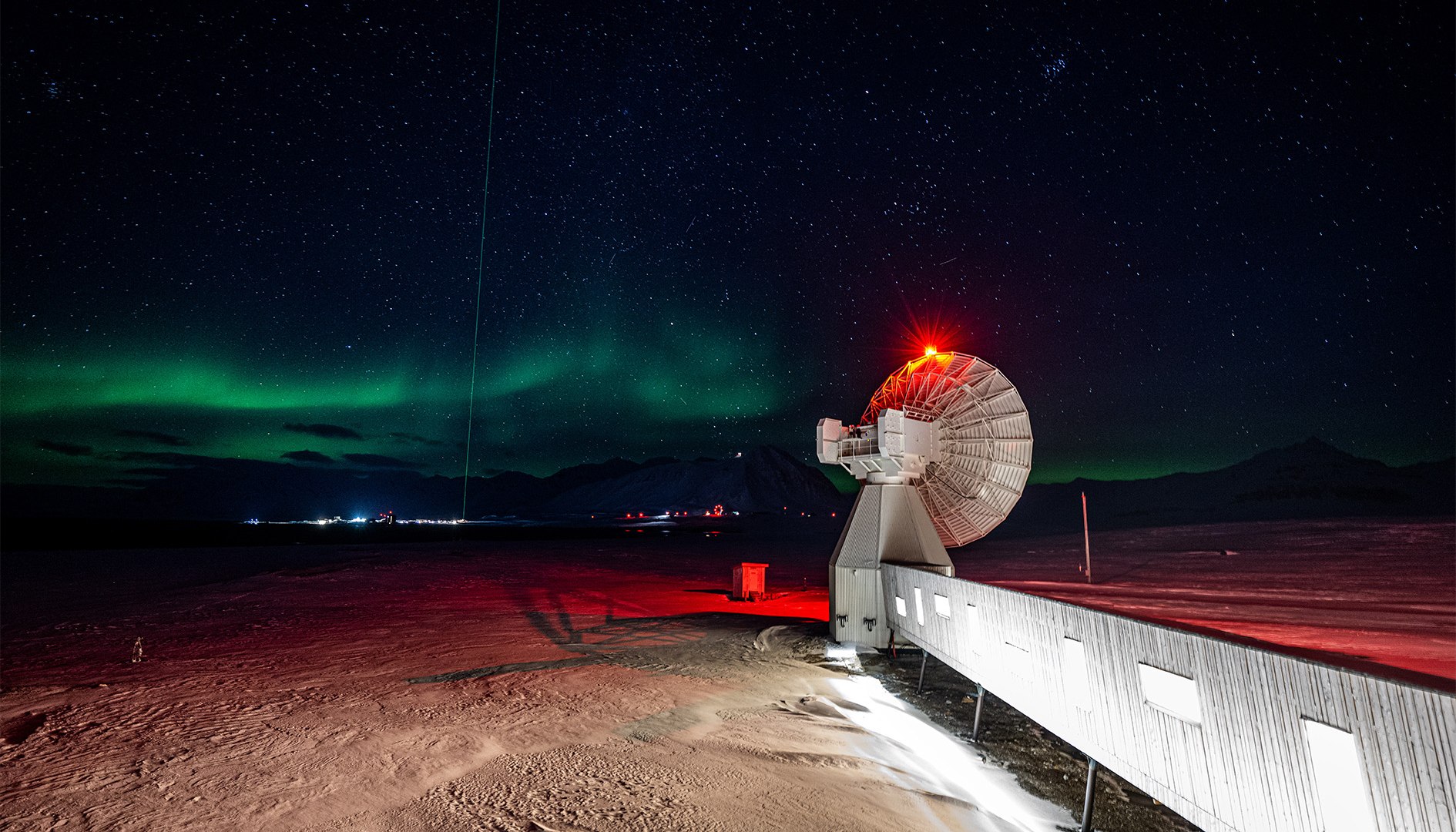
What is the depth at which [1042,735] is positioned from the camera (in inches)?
366

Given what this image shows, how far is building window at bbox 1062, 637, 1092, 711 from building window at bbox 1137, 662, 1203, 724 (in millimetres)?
855

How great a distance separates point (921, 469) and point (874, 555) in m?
2.23

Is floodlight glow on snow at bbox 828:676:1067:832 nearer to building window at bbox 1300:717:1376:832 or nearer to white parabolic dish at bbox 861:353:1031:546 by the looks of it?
building window at bbox 1300:717:1376:832

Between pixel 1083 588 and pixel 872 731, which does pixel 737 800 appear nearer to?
pixel 872 731

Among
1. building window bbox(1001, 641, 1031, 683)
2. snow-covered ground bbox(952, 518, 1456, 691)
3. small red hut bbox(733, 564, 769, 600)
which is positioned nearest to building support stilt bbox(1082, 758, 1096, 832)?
building window bbox(1001, 641, 1031, 683)

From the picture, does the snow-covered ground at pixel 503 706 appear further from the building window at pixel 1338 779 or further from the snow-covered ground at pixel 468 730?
the building window at pixel 1338 779

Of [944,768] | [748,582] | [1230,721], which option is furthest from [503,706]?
[748,582]

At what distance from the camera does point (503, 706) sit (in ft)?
31.8

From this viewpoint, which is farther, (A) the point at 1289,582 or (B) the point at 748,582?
(A) the point at 1289,582

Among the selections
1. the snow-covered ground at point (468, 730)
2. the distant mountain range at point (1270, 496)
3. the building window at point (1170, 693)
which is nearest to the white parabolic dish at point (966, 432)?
the snow-covered ground at point (468, 730)

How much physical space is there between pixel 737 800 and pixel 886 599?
325 inches

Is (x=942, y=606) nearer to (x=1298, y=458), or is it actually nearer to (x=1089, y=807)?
(x=1089, y=807)

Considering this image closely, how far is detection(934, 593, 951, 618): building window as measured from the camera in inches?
412

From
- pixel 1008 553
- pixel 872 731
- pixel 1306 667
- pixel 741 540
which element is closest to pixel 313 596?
pixel 872 731
